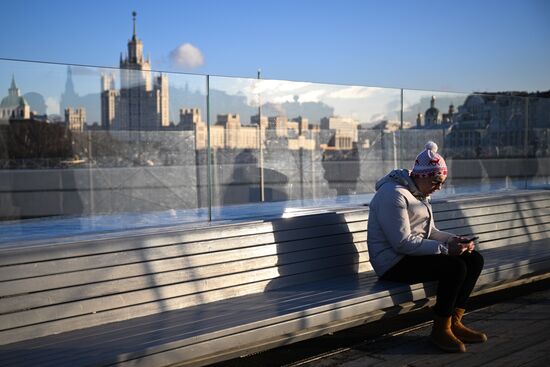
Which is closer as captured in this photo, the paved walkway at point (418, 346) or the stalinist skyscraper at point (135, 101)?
the paved walkway at point (418, 346)

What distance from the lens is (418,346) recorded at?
15.2ft

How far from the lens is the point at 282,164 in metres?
9.48

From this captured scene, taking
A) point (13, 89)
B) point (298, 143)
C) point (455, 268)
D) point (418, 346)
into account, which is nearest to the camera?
point (455, 268)

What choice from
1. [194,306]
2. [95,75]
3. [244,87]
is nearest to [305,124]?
[244,87]

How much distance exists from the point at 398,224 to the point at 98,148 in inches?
208

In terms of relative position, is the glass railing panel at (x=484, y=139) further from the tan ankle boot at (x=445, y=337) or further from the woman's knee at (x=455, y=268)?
the tan ankle boot at (x=445, y=337)

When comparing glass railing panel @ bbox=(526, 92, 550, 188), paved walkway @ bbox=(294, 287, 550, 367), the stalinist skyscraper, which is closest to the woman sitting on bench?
paved walkway @ bbox=(294, 287, 550, 367)

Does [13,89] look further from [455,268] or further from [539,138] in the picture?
[539,138]

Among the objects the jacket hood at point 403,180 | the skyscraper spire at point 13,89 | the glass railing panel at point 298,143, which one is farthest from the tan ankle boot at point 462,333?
the skyscraper spire at point 13,89

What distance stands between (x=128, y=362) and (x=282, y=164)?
640 centimetres

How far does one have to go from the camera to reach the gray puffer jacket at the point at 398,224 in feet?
15.3

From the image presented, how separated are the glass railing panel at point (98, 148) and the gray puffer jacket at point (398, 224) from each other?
1503mm

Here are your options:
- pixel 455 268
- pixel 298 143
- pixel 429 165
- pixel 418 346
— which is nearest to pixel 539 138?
pixel 298 143

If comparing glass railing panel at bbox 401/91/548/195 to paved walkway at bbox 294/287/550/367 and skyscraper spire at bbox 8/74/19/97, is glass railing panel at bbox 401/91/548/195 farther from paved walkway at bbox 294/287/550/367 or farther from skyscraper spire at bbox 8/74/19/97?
skyscraper spire at bbox 8/74/19/97
